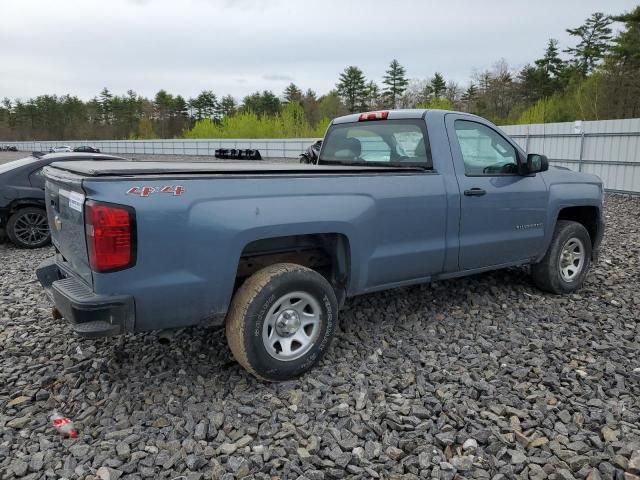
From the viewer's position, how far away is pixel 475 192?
4258 millimetres

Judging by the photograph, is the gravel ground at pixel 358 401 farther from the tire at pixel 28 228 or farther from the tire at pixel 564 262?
the tire at pixel 28 228

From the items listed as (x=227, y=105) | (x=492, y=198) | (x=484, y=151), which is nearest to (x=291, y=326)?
(x=492, y=198)

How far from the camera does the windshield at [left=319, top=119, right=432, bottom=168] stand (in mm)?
4309

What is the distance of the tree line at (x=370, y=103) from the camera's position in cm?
2986

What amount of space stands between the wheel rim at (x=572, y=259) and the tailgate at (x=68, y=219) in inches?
176

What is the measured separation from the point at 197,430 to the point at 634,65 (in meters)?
32.8

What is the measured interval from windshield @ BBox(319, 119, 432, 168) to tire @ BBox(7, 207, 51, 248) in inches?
204

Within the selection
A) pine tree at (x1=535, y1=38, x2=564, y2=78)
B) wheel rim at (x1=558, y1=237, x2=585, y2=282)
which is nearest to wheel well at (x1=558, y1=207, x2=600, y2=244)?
wheel rim at (x1=558, y1=237, x2=585, y2=282)

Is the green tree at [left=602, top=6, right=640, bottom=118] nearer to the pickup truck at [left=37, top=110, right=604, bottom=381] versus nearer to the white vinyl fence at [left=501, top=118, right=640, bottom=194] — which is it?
the white vinyl fence at [left=501, top=118, right=640, bottom=194]

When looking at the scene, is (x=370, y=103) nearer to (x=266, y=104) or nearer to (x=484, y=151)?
(x=266, y=104)

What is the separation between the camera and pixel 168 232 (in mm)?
2805

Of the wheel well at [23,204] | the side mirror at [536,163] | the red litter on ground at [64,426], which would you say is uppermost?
the side mirror at [536,163]

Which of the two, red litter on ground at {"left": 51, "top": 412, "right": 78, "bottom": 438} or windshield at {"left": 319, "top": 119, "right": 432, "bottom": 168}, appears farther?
windshield at {"left": 319, "top": 119, "right": 432, "bottom": 168}

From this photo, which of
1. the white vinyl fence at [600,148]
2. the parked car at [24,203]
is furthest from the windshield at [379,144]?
the white vinyl fence at [600,148]
